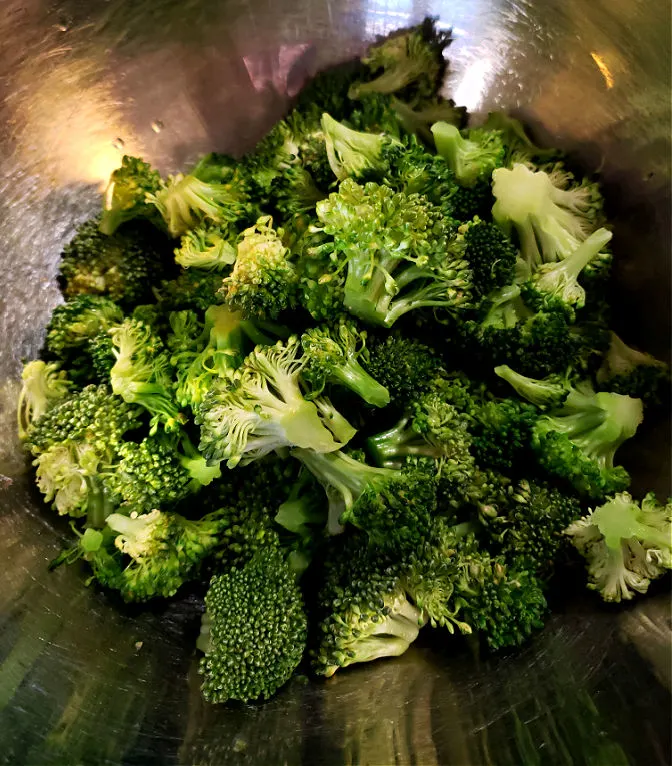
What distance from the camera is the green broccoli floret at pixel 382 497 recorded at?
132 cm

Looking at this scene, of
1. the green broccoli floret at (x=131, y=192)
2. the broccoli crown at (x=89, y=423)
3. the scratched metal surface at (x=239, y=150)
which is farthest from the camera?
the green broccoli floret at (x=131, y=192)

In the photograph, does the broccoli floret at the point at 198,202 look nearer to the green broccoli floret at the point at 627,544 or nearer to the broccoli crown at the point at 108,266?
the broccoli crown at the point at 108,266

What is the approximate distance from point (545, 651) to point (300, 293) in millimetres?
978

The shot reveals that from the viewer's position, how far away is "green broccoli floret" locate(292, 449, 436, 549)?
1.32 m

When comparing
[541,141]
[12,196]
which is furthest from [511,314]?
[12,196]

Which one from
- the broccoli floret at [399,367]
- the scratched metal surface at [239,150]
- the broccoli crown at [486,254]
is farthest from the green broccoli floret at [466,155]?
the broccoli floret at [399,367]

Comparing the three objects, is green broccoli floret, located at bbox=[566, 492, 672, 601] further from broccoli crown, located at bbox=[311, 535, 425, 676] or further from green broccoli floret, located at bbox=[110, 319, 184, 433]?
green broccoli floret, located at bbox=[110, 319, 184, 433]

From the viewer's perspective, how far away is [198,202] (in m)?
1.68

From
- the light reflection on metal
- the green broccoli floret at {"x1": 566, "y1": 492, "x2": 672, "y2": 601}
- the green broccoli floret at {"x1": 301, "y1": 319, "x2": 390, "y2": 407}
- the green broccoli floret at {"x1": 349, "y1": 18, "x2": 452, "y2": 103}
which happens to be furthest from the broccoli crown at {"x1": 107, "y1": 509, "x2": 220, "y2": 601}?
the light reflection on metal

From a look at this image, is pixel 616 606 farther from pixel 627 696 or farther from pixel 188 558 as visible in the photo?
pixel 188 558

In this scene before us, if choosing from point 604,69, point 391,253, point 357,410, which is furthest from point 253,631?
point 604,69

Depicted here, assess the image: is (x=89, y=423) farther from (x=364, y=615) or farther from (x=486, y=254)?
(x=486, y=254)

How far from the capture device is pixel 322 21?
6.40 feet

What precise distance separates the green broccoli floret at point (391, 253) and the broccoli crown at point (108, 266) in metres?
0.65
